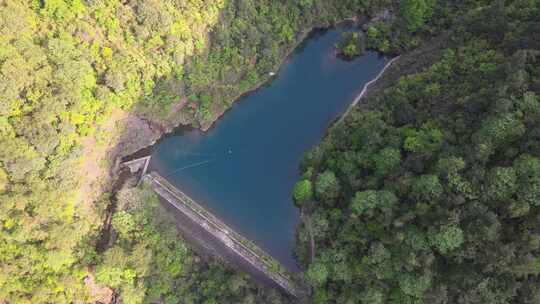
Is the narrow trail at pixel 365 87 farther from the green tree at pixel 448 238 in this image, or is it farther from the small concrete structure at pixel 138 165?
the small concrete structure at pixel 138 165

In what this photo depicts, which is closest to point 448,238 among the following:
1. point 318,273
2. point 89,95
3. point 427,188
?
point 427,188

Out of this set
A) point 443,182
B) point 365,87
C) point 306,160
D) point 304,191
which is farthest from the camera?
point 365,87

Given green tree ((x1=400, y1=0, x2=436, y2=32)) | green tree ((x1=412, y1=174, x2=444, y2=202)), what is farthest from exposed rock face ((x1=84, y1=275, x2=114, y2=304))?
green tree ((x1=400, y1=0, x2=436, y2=32))

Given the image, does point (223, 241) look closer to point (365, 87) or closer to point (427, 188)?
point (427, 188)

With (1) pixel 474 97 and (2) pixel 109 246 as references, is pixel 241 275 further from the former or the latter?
(1) pixel 474 97

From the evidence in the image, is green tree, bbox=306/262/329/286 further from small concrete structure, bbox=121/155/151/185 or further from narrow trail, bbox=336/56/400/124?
small concrete structure, bbox=121/155/151/185

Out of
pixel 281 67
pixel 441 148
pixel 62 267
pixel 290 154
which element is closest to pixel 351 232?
pixel 441 148

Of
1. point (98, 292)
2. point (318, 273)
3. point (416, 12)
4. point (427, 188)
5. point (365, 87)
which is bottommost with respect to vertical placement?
point (98, 292)

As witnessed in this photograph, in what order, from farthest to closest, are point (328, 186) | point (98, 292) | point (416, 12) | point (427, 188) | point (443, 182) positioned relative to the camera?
point (416, 12) < point (98, 292) < point (328, 186) < point (427, 188) < point (443, 182)
